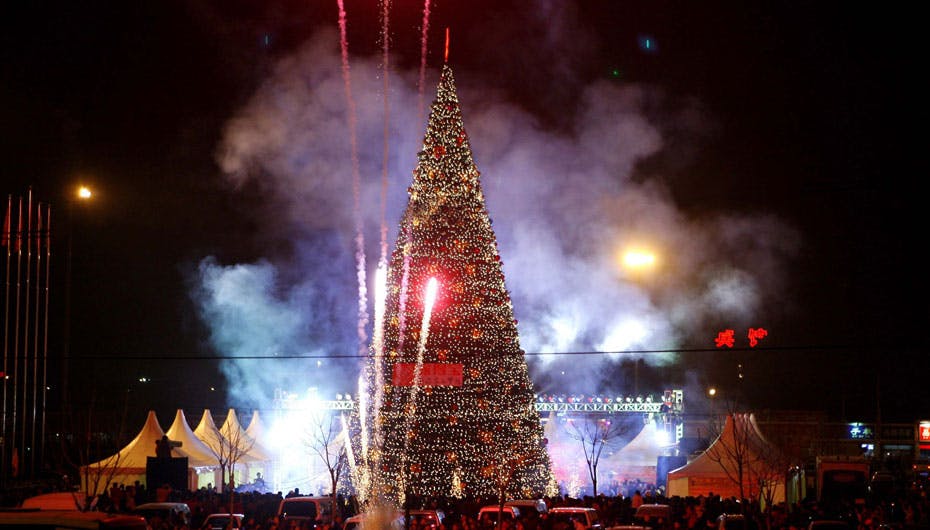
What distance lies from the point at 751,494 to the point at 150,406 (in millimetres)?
43585

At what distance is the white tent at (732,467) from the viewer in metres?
27.3

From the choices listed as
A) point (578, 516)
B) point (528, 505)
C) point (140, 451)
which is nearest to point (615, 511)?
point (578, 516)

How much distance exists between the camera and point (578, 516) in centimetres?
2178

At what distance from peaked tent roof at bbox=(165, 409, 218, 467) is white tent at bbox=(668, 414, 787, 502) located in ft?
50.5

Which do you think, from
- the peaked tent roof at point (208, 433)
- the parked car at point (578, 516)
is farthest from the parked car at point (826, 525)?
the peaked tent roof at point (208, 433)

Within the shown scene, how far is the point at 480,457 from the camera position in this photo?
30078 mm

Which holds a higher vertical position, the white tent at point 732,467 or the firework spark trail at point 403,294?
the firework spark trail at point 403,294

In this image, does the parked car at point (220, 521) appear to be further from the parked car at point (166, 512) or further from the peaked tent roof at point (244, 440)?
the peaked tent roof at point (244, 440)

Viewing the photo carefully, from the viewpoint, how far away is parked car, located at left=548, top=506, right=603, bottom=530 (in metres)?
20.1

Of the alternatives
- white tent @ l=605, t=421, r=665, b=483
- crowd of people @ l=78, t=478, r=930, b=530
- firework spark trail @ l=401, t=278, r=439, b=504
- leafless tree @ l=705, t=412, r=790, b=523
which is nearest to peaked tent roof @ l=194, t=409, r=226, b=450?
crowd of people @ l=78, t=478, r=930, b=530

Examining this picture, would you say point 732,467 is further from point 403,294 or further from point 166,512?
point 166,512

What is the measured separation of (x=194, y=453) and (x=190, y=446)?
0.29m

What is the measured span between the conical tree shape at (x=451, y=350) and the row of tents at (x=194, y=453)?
21.6 feet

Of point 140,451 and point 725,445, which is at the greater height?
point 725,445
